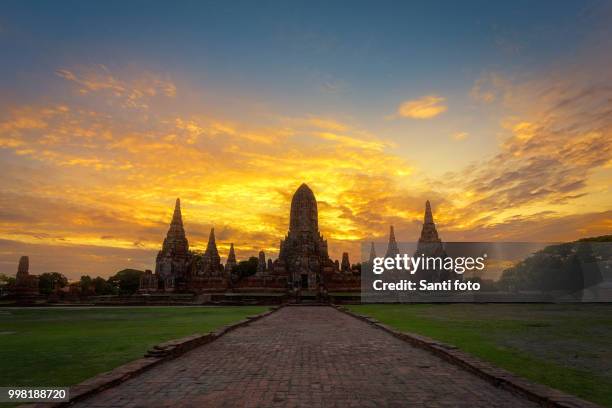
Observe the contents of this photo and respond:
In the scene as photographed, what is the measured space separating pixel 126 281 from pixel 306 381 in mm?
90294

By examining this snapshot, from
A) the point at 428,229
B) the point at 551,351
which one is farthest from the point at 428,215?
the point at 551,351

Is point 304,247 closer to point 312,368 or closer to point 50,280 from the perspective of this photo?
point 312,368

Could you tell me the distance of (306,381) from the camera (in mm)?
7148

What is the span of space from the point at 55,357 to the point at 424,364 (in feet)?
25.3

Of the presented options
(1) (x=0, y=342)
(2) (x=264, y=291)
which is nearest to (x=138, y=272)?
(2) (x=264, y=291)

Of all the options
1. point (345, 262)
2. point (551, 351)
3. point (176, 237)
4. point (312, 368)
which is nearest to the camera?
point (312, 368)

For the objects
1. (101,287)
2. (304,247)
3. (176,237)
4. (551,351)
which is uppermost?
(176,237)

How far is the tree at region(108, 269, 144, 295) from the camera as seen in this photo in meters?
86.1

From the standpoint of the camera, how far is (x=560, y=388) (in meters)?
6.48

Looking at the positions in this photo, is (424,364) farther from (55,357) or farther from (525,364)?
(55,357)

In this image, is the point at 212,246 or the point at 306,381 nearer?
the point at 306,381

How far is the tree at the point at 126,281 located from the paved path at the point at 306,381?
8120 cm

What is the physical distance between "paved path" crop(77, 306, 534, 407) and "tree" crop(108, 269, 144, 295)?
8120cm

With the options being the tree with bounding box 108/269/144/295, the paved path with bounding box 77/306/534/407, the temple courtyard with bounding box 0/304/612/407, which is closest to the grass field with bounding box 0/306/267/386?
the temple courtyard with bounding box 0/304/612/407
